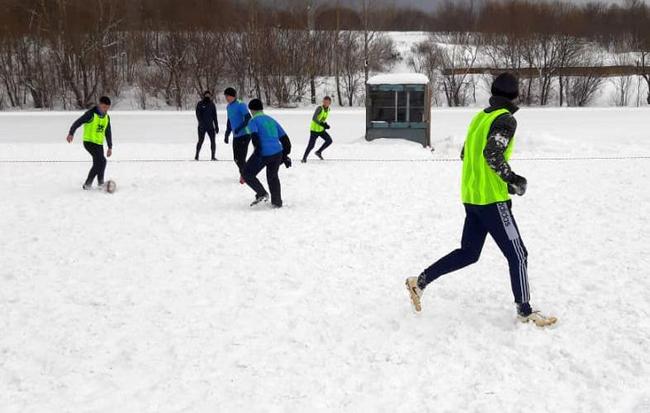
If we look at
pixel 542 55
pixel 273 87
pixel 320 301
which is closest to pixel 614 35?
pixel 542 55

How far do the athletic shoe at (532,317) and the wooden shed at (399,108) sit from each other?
13632 millimetres

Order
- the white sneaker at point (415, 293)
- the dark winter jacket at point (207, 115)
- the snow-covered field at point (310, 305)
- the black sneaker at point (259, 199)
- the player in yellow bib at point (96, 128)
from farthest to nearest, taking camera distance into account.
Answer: the dark winter jacket at point (207, 115), the player in yellow bib at point (96, 128), the black sneaker at point (259, 199), the white sneaker at point (415, 293), the snow-covered field at point (310, 305)

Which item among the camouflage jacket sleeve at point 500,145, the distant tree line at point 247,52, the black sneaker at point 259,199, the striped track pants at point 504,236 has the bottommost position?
the black sneaker at point 259,199

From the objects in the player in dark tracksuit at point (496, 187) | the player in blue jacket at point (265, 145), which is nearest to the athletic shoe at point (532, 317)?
the player in dark tracksuit at point (496, 187)

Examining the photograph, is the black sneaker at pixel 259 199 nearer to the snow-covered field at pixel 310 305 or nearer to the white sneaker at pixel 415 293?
the snow-covered field at pixel 310 305

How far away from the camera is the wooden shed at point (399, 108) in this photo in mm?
17219

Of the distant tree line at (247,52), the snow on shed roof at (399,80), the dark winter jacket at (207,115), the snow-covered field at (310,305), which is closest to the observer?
the snow-covered field at (310,305)

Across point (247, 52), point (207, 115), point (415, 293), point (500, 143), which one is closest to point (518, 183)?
point (500, 143)

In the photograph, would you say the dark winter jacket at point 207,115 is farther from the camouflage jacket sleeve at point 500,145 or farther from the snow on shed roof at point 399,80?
the camouflage jacket sleeve at point 500,145

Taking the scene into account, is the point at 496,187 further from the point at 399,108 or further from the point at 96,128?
the point at 399,108

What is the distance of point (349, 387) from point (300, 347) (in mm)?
585

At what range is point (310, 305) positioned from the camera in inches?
171

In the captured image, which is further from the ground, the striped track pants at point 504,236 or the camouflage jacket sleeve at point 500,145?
the camouflage jacket sleeve at point 500,145

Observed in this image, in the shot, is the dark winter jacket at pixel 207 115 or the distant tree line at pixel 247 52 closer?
the dark winter jacket at pixel 207 115
